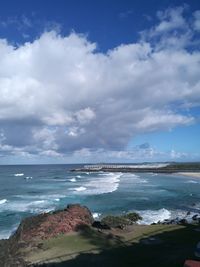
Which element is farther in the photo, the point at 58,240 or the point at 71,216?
the point at 71,216

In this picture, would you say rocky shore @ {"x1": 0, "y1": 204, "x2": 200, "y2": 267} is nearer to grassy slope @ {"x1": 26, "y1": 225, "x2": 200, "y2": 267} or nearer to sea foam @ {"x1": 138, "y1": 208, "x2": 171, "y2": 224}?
grassy slope @ {"x1": 26, "y1": 225, "x2": 200, "y2": 267}

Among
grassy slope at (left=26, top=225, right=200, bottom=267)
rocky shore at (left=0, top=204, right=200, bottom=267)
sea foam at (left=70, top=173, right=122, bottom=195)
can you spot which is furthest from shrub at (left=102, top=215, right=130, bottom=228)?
sea foam at (left=70, top=173, right=122, bottom=195)

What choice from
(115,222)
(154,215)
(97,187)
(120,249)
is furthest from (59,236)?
(97,187)

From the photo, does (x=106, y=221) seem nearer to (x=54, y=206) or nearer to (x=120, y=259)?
(x=120, y=259)

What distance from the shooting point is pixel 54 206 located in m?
40.4

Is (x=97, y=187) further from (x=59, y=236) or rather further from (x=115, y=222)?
(x=59, y=236)

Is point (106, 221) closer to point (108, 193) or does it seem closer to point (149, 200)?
point (149, 200)

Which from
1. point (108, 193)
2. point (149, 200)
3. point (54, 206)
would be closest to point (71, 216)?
point (54, 206)

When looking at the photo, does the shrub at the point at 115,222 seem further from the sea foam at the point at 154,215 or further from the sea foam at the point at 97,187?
the sea foam at the point at 97,187

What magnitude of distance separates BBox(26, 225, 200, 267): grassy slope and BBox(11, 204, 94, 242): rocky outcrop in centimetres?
67

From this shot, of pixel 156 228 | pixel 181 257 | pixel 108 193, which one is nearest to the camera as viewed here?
pixel 181 257

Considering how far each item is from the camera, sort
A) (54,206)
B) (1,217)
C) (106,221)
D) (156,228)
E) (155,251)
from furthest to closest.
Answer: (54,206) → (1,217) → (106,221) → (156,228) → (155,251)

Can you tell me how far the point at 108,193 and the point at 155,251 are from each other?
3448cm

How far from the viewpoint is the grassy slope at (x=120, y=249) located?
16.5 metres
